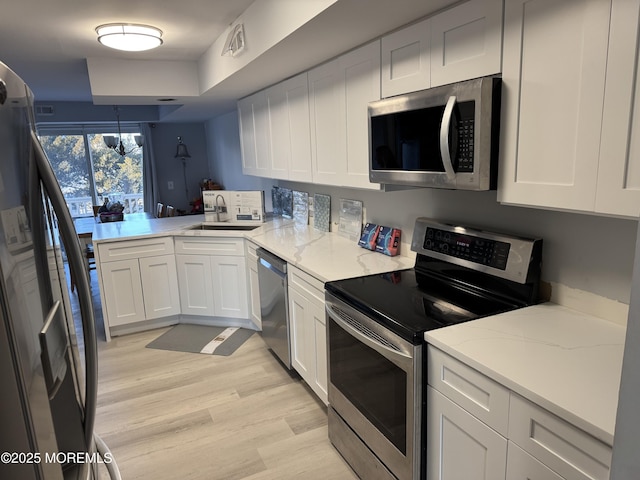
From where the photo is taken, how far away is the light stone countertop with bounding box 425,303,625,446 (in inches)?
41.8

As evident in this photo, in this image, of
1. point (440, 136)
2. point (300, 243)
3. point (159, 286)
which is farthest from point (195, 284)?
point (440, 136)

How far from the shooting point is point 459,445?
142cm

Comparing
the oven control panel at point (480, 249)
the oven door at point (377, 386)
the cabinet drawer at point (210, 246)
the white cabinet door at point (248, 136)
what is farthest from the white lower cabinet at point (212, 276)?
the oven control panel at point (480, 249)

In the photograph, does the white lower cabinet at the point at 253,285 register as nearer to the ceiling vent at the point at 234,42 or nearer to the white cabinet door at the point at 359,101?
the white cabinet door at the point at 359,101

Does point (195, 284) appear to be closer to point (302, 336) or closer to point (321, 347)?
point (302, 336)

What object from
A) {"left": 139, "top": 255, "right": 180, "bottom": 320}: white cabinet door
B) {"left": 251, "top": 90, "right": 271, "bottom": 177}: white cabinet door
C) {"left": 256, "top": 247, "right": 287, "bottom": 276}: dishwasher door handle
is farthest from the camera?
{"left": 139, "top": 255, "right": 180, "bottom": 320}: white cabinet door

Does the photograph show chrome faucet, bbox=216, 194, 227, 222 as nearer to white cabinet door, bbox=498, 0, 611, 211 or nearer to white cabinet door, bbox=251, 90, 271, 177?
white cabinet door, bbox=251, 90, 271, 177

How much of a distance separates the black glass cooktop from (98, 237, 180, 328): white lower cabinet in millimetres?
2259

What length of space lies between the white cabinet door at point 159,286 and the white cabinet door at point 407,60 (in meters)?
2.60

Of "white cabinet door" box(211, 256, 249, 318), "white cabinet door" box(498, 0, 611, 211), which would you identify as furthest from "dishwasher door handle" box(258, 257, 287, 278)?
"white cabinet door" box(498, 0, 611, 211)

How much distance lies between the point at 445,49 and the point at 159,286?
312cm

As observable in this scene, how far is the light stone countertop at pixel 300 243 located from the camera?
A: 237cm

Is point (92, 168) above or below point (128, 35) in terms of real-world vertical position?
below

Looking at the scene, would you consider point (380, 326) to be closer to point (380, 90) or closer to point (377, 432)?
point (377, 432)
